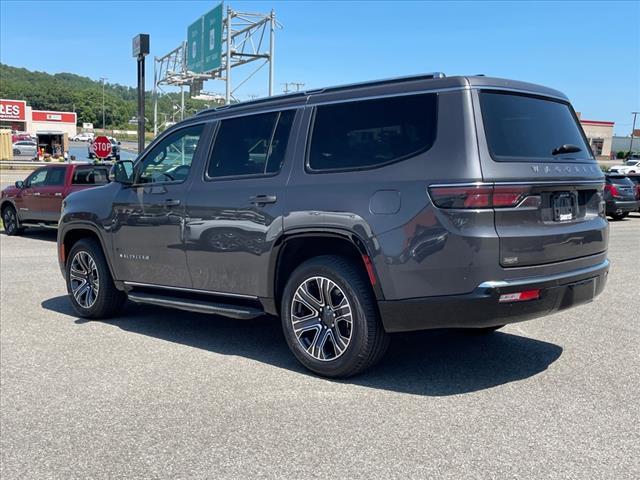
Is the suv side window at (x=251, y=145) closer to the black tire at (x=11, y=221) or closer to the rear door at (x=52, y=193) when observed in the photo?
the rear door at (x=52, y=193)

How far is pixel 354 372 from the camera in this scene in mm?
4641

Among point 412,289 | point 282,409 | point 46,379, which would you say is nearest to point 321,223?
point 412,289

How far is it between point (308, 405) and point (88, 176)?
11901 mm

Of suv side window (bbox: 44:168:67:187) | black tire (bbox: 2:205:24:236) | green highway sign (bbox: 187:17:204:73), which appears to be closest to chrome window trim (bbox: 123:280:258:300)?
suv side window (bbox: 44:168:67:187)

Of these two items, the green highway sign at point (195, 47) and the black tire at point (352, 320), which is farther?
the green highway sign at point (195, 47)

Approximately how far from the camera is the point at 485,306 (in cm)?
403

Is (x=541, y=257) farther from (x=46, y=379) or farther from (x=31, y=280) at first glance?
(x=31, y=280)

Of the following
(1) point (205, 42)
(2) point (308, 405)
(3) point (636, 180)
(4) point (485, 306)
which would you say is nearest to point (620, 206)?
(3) point (636, 180)

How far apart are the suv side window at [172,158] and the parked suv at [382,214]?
0.04m

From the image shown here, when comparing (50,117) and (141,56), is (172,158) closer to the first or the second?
(141,56)

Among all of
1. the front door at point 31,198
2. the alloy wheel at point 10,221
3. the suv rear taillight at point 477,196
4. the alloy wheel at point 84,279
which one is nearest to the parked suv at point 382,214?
the suv rear taillight at point 477,196

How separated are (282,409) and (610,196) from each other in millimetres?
19559

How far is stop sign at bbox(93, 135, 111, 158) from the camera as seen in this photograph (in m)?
21.5

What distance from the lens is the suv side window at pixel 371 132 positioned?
4.32 metres
